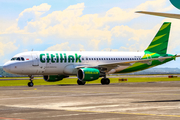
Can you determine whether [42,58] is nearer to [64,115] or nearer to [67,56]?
[67,56]

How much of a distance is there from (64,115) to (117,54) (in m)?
36.0

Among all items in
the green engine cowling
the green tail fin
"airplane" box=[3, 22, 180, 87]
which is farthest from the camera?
the green tail fin

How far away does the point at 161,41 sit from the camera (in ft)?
174

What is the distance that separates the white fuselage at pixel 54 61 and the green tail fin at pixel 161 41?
7.04m

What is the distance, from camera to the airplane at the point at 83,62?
42188 millimetres

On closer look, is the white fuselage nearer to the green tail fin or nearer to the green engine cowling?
the green engine cowling

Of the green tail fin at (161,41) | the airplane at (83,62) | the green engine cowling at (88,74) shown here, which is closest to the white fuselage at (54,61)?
the airplane at (83,62)

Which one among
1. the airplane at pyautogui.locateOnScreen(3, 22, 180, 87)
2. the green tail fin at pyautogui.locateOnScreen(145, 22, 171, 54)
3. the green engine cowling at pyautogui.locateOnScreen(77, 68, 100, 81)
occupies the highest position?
the green tail fin at pyautogui.locateOnScreen(145, 22, 171, 54)

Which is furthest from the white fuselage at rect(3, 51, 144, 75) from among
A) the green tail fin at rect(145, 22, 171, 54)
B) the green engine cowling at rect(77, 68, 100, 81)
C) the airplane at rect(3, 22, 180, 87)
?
the green tail fin at rect(145, 22, 171, 54)

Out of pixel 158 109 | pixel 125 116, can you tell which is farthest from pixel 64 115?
pixel 158 109

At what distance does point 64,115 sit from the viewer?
46.4ft

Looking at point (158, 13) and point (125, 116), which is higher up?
point (158, 13)

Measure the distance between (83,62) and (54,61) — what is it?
4.66 metres

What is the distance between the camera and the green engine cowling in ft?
139
